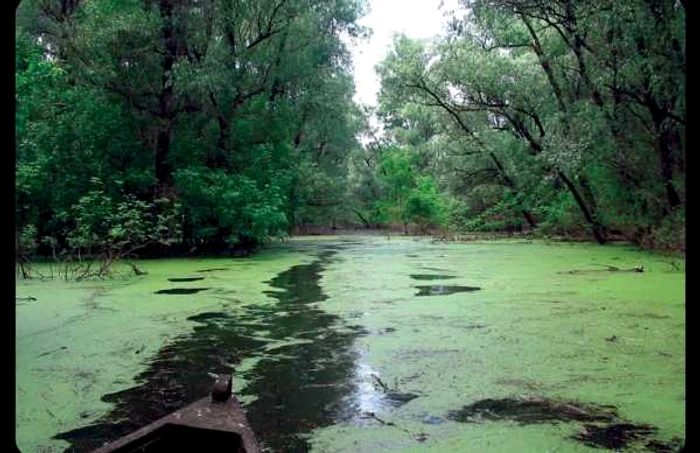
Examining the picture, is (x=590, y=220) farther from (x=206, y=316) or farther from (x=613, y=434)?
(x=613, y=434)

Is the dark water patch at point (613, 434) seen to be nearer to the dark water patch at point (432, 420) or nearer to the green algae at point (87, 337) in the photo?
the dark water patch at point (432, 420)

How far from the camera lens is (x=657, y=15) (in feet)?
24.9

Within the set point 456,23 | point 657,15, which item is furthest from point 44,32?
point 657,15

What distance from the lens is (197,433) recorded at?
6.28ft

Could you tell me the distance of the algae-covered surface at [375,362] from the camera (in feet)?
7.87

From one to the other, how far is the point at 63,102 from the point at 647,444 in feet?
38.3

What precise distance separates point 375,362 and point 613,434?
1505 millimetres

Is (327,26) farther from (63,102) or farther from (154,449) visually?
(154,449)

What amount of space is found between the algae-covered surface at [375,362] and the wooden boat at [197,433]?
0.36 m

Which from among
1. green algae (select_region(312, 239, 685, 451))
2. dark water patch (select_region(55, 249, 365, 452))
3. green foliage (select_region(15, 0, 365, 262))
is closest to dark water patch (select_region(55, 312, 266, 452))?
dark water patch (select_region(55, 249, 365, 452))

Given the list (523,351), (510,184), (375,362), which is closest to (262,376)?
(375,362)

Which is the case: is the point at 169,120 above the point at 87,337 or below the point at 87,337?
above

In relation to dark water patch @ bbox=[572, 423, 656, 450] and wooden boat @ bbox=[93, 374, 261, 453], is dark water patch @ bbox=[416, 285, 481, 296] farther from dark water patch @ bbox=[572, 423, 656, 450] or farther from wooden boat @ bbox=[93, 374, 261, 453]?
wooden boat @ bbox=[93, 374, 261, 453]

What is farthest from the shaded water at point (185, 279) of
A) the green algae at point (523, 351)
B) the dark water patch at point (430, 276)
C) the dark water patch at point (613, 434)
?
the dark water patch at point (613, 434)
